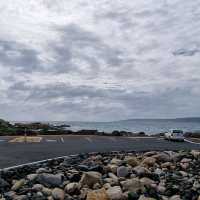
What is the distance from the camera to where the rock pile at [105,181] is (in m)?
12.7

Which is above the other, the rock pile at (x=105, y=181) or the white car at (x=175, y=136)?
the white car at (x=175, y=136)

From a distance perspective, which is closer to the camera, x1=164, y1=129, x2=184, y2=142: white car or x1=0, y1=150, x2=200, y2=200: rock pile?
x1=0, y1=150, x2=200, y2=200: rock pile

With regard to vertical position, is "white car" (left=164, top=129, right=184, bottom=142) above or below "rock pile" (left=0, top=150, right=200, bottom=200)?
above

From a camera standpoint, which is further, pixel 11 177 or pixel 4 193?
pixel 11 177

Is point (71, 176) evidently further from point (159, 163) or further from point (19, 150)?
point (19, 150)

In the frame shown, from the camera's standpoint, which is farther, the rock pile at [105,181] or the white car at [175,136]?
the white car at [175,136]

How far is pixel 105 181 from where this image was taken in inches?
565

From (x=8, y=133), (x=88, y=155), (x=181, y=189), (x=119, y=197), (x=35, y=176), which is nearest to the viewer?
(x=119, y=197)

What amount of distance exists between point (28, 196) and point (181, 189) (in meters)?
4.74

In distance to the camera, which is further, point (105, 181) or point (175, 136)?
point (175, 136)

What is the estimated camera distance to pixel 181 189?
44.6ft

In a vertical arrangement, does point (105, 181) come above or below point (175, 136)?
below

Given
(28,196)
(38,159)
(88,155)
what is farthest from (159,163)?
(28,196)

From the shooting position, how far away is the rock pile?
12711 millimetres
